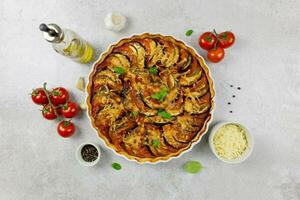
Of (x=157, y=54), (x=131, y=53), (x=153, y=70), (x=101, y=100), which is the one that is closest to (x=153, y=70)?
(x=153, y=70)

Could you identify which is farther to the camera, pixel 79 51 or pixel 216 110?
pixel 216 110

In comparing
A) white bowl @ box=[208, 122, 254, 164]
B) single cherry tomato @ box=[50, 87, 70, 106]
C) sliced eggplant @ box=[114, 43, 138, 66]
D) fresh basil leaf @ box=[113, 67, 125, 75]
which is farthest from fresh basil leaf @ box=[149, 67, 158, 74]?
single cherry tomato @ box=[50, 87, 70, 106]

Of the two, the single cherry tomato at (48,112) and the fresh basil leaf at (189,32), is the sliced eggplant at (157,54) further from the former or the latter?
the single cherry tomato at (48,112)

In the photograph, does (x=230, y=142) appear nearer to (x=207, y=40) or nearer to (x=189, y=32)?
(x=207, y=40)

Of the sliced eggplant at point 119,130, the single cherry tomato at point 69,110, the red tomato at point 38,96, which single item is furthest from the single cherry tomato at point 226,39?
the red tomato at point 38,96

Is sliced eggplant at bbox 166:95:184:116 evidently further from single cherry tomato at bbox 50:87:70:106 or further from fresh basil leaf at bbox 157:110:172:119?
single cherry tomato at bbox 50:87:70:106

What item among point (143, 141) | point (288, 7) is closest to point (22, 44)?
point (143, 141)
